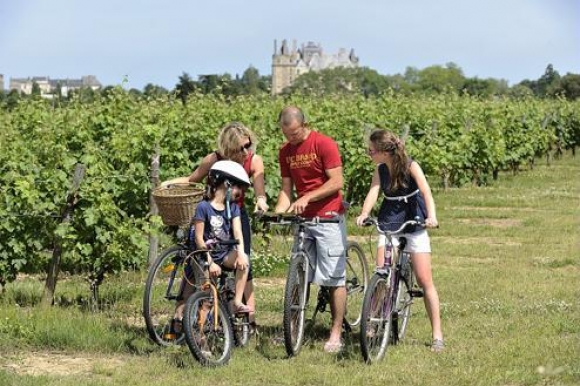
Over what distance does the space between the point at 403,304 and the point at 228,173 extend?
1601 millimetres

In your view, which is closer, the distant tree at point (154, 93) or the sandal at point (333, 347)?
the sandal at point (333, 347)

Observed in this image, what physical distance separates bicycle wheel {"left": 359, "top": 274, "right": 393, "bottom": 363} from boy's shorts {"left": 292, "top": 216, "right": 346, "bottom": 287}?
0.45 metres

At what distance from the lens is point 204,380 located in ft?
19.8

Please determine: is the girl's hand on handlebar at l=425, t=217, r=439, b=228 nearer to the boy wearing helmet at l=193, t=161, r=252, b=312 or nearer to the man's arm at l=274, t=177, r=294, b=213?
the man's arm at l=274, t=177, r=294, b=213

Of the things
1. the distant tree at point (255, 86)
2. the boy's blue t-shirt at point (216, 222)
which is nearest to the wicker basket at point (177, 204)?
the boy's blue t-shirt at point (216, 222)

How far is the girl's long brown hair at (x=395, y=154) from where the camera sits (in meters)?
6.77

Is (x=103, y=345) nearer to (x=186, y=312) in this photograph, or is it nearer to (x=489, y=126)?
(x=186, y=312)

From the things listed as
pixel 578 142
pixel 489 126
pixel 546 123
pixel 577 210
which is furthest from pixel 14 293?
pixel 578 142

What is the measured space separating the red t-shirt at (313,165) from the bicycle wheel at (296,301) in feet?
1.28

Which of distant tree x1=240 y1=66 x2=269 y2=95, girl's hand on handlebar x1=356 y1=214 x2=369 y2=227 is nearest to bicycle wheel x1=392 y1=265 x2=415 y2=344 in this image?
girl's hand on handlebar x1=356 y1=214 x2=369 y2=227

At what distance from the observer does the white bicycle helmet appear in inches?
258

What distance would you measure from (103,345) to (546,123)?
24.9 metres

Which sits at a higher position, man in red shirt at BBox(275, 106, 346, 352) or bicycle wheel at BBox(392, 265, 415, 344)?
man in red shirt at BBox(275, 106, 346, 352)

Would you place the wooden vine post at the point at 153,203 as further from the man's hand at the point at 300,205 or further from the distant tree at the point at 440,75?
the distant tree at the point at 440,75
